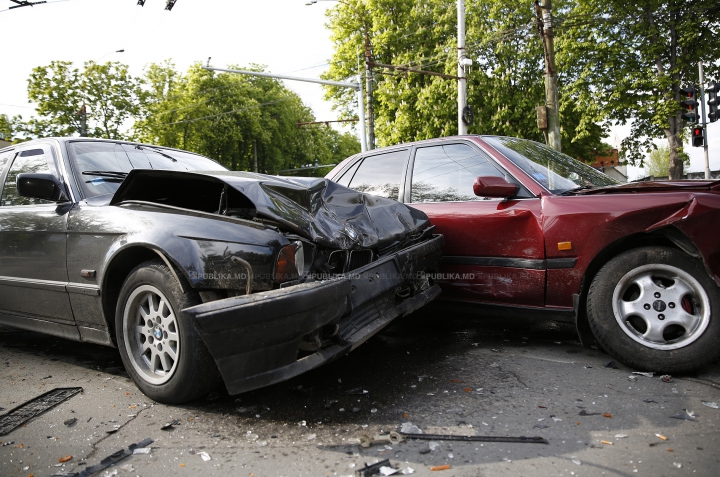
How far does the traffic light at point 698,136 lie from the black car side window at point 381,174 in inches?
652

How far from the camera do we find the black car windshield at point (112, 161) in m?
3.77

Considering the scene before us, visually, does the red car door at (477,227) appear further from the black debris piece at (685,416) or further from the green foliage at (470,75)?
the green foliage at (470,75)

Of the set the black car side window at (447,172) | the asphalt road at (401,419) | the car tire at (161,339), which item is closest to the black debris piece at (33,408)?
the asphalt road at (401,419)

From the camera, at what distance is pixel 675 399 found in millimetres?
2781

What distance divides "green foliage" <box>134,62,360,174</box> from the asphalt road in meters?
32.8

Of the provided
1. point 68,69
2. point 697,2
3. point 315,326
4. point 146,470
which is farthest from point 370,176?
point 68,69

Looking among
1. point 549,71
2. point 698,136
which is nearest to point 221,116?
point 549,71

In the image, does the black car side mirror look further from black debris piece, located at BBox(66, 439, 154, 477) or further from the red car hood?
the red car hood

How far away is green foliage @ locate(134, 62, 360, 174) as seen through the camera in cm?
3631

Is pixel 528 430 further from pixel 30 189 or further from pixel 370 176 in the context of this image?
pixel 30 189

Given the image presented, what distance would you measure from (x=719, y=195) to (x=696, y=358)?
39.3 inches

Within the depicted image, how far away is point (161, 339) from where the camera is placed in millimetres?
2979

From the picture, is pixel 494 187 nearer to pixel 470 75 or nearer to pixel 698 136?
pixel 698 136

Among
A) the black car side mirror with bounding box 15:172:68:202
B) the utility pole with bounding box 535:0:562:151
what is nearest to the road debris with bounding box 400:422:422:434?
the black car side mirror with bounding box 15:172:68:202
